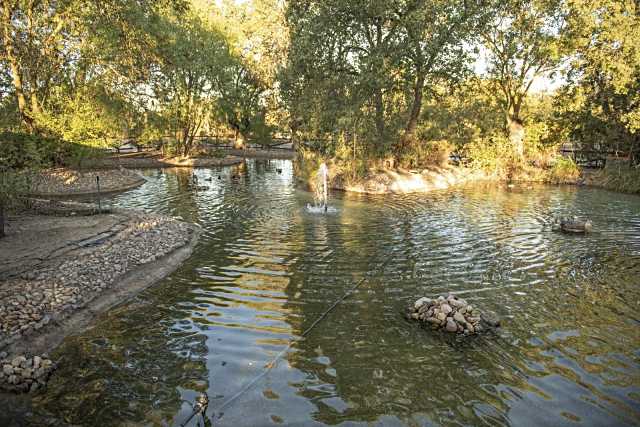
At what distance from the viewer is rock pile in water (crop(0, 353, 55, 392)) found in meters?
6.56

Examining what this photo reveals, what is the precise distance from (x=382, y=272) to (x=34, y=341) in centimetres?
840

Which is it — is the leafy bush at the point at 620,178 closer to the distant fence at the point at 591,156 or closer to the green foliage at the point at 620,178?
the green foliage at the point at 620,178

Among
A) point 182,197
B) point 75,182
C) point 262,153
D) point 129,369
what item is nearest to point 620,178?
point 182,197

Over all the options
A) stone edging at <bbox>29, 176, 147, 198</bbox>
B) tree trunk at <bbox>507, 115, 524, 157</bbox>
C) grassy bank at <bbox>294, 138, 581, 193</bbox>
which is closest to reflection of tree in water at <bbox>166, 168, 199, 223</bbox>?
stone edging at <bbox>29, 176, 147, 198</bbox>

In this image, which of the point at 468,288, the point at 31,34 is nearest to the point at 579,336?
the point at 468,288

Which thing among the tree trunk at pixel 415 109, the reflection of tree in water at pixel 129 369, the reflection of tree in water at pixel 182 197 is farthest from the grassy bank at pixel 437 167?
the reflection of tree in water at pixel 129 369

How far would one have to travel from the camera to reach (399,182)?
2850 cm

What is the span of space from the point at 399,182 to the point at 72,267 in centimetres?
2156

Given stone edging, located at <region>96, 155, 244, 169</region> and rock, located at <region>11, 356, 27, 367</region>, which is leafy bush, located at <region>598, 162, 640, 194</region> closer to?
rock, located at <region>11, 356, 27, 367</region>

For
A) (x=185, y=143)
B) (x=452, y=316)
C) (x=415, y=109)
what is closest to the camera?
(x=452, y=316)

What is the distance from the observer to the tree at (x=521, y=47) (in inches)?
1144

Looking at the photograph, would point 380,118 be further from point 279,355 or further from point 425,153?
point 279,355

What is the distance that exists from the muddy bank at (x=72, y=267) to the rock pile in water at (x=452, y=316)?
7220 millimetres

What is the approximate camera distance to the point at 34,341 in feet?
26.1
